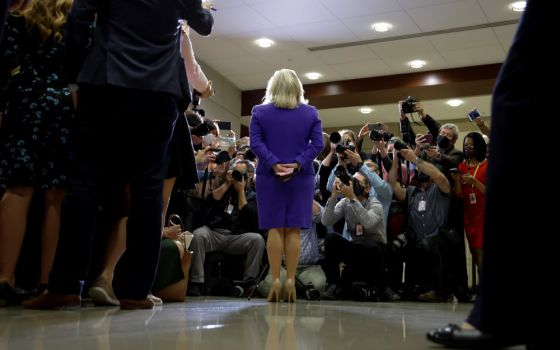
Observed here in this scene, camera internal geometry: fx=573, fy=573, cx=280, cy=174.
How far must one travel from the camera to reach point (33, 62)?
2.00 m

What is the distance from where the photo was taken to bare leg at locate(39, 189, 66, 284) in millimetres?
1988

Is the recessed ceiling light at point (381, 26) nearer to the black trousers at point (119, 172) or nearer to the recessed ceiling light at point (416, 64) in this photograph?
the recessed ceiling light at point (416, 64)

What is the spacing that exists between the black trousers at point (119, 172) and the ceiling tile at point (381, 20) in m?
4.38

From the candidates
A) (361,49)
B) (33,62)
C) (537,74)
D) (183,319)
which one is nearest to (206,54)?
(361,49)

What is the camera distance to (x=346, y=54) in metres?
6.86

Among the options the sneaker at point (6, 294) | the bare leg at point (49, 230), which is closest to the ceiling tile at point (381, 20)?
the bare leg at point (49, 230)

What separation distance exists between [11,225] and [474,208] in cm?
306

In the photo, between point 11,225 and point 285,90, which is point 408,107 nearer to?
point 285,90

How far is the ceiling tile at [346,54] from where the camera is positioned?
670cm

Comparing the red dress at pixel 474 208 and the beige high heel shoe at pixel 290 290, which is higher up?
the red dress at pixel 474 208

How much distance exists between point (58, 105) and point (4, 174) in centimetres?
29

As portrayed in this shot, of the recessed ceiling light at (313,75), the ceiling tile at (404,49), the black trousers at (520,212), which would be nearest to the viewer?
the black trousers at (520,212)

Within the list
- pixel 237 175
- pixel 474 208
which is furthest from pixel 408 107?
pixel 237 175

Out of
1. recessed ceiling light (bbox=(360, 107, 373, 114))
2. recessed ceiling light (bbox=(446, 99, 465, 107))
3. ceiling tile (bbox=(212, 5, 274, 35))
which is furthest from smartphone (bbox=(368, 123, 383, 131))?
recessed ceiling light (bbox=(360, 107, 373, 114))
